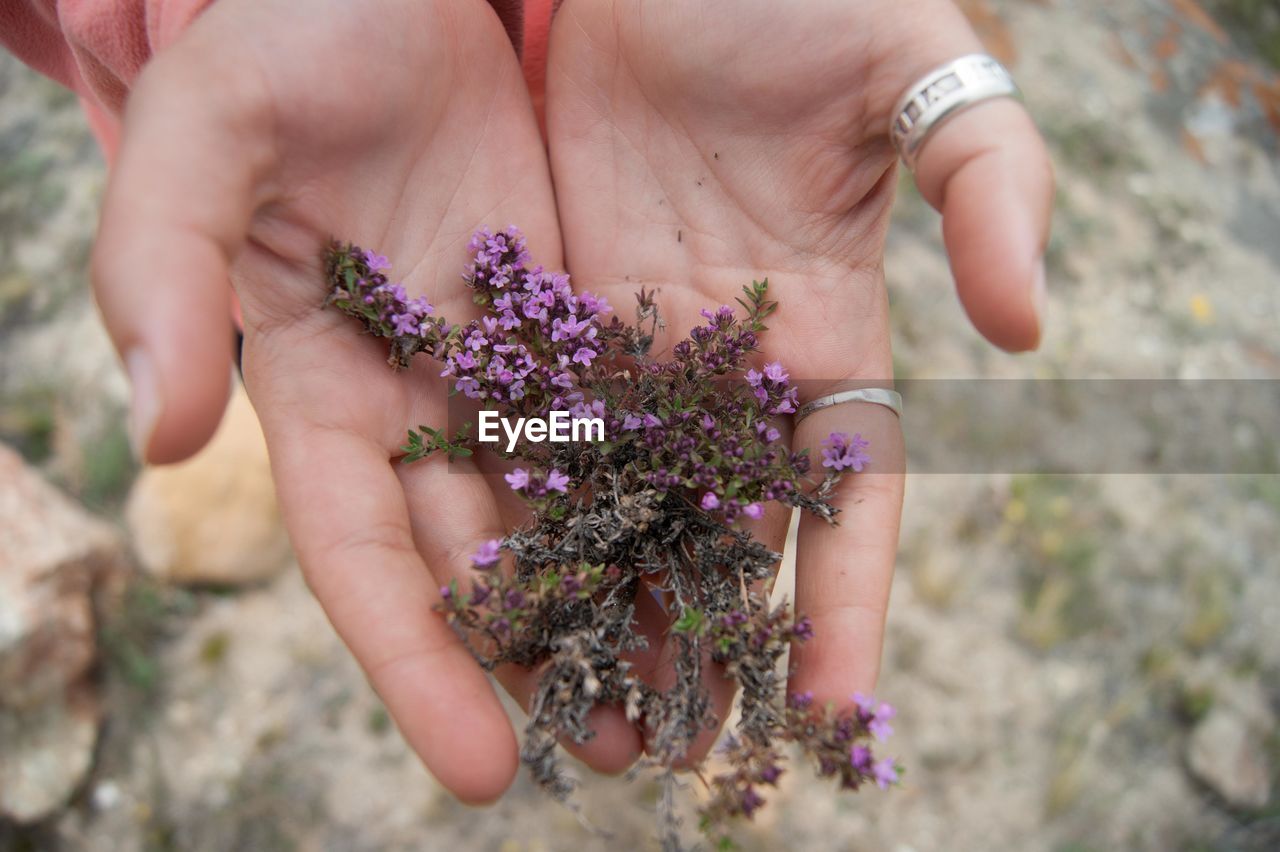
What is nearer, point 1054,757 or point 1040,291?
point 1040,291

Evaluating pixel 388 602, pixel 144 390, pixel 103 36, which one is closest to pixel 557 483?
pixel 388 602

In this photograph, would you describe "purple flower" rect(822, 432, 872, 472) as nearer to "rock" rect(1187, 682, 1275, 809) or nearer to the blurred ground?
the blurred ground

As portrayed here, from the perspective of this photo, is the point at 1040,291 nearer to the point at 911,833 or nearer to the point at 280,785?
the point at 911,833

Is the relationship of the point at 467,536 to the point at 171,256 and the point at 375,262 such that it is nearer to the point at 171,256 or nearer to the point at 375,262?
the point at 375,262

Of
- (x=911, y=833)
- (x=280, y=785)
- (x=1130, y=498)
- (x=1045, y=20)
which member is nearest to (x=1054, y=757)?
(x=911, y=833)

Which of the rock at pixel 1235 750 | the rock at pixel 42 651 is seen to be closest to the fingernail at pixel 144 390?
the rock at pixel 42 651

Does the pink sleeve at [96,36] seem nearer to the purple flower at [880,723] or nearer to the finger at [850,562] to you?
the finger at [850,562]
